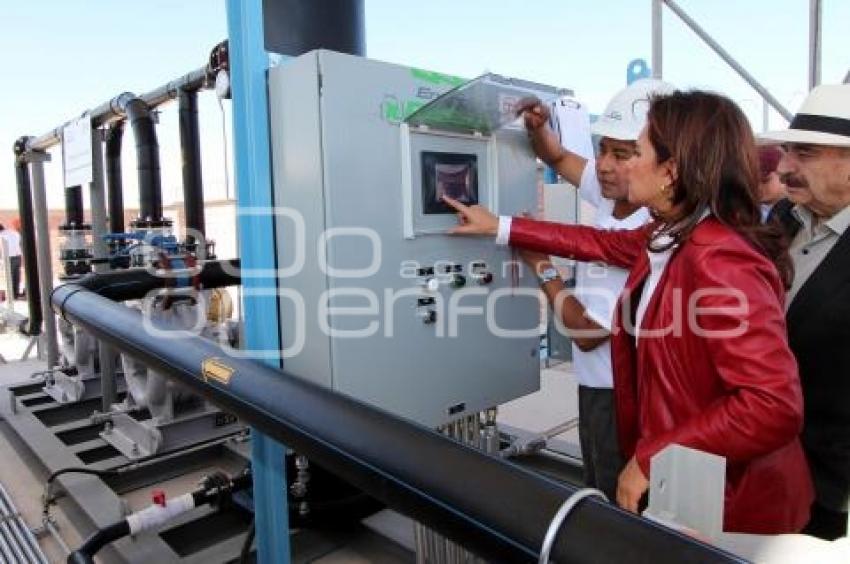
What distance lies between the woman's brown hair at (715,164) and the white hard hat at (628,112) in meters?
0.32

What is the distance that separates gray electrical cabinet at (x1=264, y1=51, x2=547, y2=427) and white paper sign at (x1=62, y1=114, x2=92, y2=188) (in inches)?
85.8

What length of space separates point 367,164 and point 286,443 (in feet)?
2.65

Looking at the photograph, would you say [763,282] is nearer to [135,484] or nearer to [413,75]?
[413,75]

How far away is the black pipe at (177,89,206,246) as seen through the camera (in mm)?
3299

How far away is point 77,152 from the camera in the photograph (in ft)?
10.8

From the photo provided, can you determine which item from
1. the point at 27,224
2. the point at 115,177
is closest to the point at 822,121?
the point at 115,177

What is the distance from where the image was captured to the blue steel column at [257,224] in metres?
1.48

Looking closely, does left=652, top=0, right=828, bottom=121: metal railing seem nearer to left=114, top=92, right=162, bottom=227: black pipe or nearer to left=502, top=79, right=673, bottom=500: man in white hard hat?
left=502, top=79, right=673, bottom=500: man in white hard hat

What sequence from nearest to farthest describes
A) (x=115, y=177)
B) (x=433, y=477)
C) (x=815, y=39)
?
(x=433, y=477)
(x=815, y=39)
(x=115, y=177)

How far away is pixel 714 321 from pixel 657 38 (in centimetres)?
239

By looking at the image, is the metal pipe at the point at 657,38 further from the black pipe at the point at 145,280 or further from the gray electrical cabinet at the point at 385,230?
the black pipe at the point at 145,280

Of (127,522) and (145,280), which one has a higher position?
(145,280)

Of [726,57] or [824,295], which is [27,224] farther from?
[824,295]

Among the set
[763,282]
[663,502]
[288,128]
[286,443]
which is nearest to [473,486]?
[663,502]
